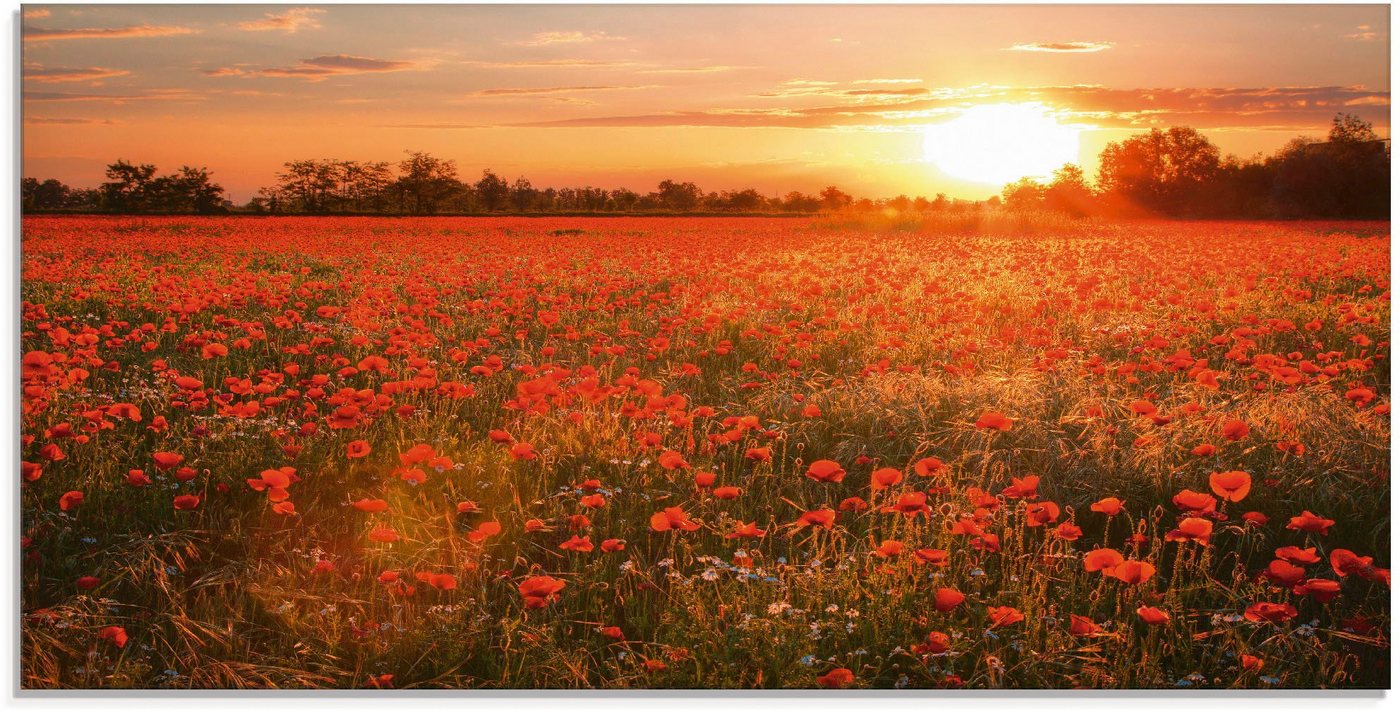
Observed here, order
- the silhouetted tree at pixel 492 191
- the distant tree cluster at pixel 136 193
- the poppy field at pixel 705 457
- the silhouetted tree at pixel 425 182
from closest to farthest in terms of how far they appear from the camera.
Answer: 1. the poppy field at pixel 705 457
2. the distant tree cluster at pixel 136 193
3. the silhouetted tree at pixel 425 182
4. the silhouetted tree at pixel 492 191

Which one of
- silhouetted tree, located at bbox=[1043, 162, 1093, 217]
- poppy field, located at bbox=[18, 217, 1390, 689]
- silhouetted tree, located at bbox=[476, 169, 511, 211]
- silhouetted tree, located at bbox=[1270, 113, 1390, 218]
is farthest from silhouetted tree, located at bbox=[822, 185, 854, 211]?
silhouetted tree, located at bbox=[1270, 113, 1390, 218]

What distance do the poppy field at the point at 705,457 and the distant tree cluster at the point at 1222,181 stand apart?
11 centimetres

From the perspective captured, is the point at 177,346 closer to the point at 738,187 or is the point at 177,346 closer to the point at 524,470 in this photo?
the point at 524,470

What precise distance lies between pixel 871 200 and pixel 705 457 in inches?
50.8

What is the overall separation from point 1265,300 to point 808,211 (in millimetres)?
1932

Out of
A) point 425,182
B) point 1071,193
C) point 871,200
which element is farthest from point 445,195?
point 1071,193

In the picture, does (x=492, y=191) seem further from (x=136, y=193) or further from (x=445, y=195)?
(x=136, y=193)

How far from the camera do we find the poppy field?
282 cm

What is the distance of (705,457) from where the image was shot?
3373mm

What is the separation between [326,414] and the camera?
366cm

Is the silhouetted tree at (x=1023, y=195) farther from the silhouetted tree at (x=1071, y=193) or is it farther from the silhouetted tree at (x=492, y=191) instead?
the silhouetted tree at (x=492, y=191)

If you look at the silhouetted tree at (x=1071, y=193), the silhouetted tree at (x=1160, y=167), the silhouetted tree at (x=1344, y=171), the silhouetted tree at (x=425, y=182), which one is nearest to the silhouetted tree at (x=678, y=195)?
the silhouetted tree at (x=425, y=182)

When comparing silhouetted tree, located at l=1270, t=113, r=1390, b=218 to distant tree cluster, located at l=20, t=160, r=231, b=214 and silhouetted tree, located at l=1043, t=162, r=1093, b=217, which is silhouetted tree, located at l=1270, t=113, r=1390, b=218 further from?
distant tree cluster, located at l=20, t=160, r=231, b=214

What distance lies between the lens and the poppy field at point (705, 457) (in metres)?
2.82
